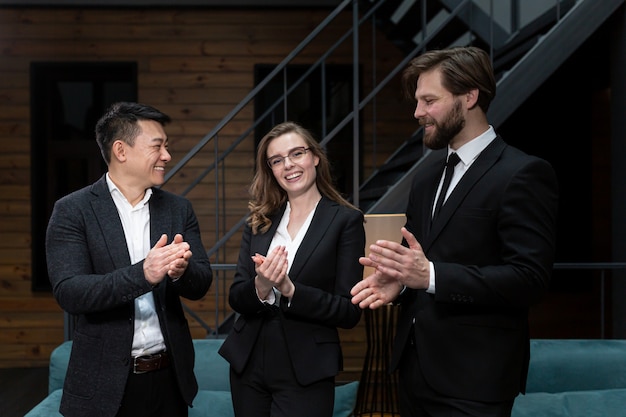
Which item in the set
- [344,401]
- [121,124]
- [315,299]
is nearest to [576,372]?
[344,401]

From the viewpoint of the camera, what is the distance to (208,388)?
9.23ft

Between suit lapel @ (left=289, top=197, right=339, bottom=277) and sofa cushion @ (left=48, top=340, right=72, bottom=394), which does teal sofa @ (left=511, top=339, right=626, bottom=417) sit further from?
sofa cushion @ (left=48, top=340, right=72, bottom=394)

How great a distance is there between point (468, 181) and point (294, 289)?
0.60 m

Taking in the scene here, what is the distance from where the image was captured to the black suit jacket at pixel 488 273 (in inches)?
58.1

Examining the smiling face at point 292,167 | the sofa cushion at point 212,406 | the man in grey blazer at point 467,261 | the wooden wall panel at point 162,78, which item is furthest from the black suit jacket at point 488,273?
the wooden wall panel at point 162,78

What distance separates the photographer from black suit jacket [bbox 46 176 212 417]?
1733 mm

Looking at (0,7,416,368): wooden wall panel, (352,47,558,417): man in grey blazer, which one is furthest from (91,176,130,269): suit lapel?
(0,7,416,368): wooden wall panel

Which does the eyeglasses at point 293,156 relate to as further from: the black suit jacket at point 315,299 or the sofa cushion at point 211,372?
the sofa cushion at point 211,372

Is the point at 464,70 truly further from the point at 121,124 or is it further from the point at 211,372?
the point at 211,372

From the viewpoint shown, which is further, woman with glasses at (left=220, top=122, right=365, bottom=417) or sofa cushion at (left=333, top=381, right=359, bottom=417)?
sofa cushion at (left=333, top=381, right=359, bottom=417)

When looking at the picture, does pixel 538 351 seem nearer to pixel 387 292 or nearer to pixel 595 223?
pixel 387 292

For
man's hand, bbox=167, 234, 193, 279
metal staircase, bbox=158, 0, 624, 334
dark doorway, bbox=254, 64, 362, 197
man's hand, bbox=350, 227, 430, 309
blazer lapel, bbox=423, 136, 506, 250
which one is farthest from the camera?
dark doorway, bbox=254, 64, 362, 197

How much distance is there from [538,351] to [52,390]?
215cm

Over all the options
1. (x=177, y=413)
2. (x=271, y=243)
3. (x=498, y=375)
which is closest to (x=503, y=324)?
(x=498, y=375)
